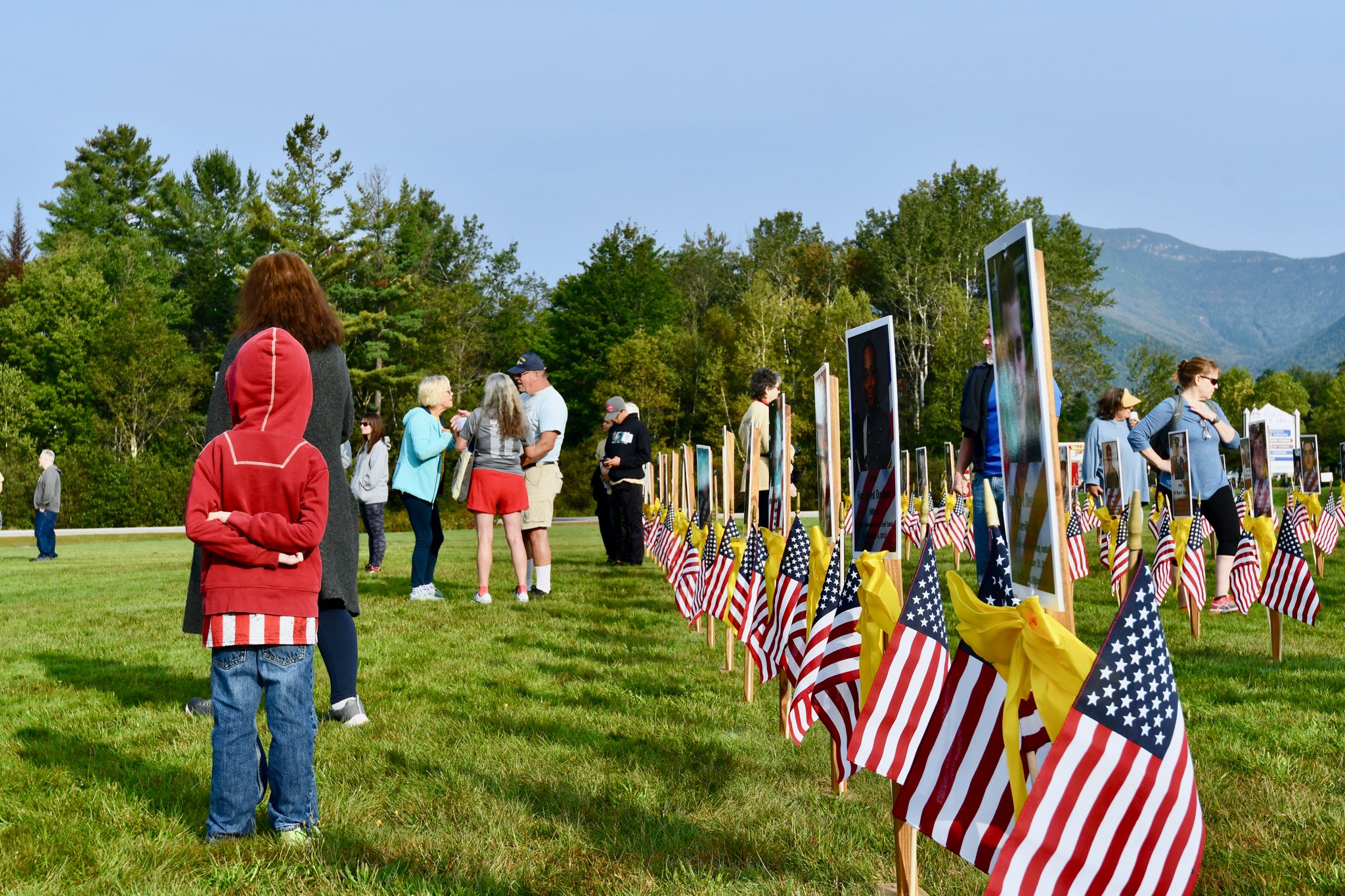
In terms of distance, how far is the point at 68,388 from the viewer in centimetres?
4750

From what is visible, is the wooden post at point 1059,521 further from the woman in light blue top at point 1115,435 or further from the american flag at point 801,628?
the woman in light blue top at point 1115,435

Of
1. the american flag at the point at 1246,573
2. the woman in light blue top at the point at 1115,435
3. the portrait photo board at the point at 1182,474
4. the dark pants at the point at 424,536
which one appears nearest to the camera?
the american flag at the point at 1246,573

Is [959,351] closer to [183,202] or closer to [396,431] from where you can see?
[396,431]

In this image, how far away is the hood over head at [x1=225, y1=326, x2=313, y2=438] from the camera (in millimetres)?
3375

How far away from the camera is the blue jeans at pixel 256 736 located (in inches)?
133

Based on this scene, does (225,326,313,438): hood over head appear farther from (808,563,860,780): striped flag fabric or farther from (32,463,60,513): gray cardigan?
(32,463,60,513): gray cardigan

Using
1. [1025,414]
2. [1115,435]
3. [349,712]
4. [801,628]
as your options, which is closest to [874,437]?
[801,628]

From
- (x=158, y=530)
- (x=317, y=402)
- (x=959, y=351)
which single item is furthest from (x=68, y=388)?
(x=317, y=402)

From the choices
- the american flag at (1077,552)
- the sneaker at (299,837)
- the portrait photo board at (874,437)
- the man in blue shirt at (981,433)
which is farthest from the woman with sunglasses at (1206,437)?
the sneaker at (299,837)

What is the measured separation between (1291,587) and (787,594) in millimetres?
3807

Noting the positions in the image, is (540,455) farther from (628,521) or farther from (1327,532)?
(1327,532)

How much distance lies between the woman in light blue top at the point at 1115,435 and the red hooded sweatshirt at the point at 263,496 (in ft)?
26.9

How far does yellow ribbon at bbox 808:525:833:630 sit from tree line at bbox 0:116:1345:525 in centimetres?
3648

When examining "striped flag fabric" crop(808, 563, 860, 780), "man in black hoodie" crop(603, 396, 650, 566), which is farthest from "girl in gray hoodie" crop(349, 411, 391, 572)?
"striped flag fabric" crop(808, 563, 860, 780)
